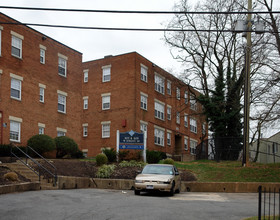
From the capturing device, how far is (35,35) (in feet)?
108

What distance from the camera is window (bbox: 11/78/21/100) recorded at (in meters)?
30.2

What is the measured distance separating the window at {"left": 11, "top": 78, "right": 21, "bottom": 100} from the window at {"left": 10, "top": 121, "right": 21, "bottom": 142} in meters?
1.88

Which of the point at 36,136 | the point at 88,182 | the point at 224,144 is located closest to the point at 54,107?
the point at 36,136

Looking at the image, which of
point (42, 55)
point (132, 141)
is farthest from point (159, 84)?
point (132, 141)

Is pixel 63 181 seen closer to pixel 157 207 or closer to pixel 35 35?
pixel 157 207

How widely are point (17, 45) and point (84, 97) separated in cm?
1740

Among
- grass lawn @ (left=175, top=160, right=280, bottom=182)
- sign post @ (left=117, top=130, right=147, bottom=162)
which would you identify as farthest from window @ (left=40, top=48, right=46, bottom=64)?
grass lawn @ (left=175, top=160, right=280, bottom=182)

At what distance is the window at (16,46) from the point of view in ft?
101

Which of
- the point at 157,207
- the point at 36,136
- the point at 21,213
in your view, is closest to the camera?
the point at 21,213

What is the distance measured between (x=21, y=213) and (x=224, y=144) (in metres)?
27.5

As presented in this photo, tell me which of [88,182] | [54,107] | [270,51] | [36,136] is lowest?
[88,182]

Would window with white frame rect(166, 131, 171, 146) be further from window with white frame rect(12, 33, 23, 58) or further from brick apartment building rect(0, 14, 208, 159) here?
window with white frame rect(12, 33, 23, 58)

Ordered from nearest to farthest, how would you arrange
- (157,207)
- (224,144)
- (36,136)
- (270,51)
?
(157,207), (270,51), (36,136), (224,144)

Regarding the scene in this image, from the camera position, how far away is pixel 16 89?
30.6 metres
